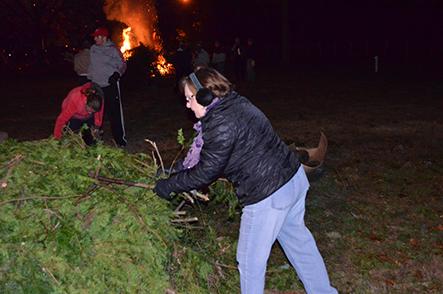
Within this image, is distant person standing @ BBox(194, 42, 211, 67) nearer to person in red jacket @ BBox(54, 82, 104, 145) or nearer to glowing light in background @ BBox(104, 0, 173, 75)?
glowing light in background @ BBox(104, 0, 173, 75)

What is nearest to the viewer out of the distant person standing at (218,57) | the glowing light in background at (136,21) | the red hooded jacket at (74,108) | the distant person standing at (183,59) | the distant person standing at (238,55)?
the red hooded jacket at (74,108)

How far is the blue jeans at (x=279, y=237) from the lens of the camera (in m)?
2.90

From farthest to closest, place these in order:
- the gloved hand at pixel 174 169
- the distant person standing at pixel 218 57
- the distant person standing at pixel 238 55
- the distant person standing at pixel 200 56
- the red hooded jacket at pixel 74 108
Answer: the distant person standing at pixel 238 55, the distant person standing at pixel 218 57, the distant person standing at pixel 200 56, the red hooded jacket at pixel 74 108, the gloved hand at pixel 174 169

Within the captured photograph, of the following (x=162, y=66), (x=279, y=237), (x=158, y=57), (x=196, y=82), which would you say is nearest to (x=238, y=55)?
(x=162, y=66)

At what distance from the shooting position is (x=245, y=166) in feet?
9.29

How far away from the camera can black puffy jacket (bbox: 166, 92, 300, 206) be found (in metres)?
2.72

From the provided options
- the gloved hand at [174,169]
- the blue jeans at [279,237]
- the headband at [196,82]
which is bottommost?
the blue jeans at [279,237]

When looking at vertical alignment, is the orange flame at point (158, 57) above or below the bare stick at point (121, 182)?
above

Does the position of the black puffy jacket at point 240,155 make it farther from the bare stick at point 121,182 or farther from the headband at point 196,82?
the bare stick at point 121,182

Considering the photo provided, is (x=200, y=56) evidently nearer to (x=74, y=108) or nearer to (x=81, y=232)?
(x=74, y=108)

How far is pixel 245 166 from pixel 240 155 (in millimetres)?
84

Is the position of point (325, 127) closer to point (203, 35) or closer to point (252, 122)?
point (252, 122)

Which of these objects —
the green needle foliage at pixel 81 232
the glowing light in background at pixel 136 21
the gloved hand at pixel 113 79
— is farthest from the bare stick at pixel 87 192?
the glowing light in background at pixel 136 21

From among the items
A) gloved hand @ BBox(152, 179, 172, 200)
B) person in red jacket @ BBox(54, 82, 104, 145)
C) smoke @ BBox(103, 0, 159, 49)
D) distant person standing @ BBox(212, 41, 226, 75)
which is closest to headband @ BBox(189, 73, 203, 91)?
gloved hand @ BBox(152, 179, 172, 200)
